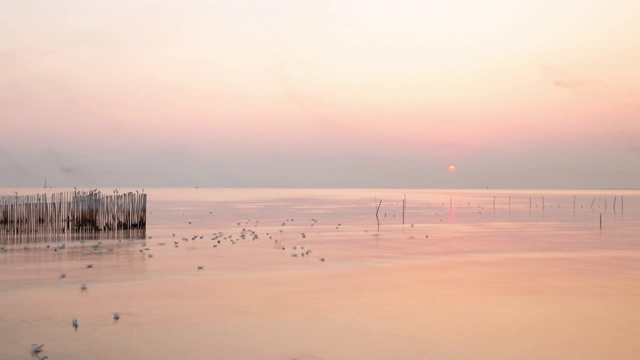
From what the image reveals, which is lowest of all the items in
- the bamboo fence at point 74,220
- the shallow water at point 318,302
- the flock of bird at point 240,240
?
the shallow water at point 318,302

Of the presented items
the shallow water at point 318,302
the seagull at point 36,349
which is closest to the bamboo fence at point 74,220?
the shallow water at point 318,302

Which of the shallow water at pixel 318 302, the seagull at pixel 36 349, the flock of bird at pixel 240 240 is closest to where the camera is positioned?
the seagull at pixel 36 349

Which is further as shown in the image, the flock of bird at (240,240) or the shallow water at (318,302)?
the flock of bird at (240,240)

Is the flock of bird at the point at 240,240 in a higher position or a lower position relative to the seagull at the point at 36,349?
higher

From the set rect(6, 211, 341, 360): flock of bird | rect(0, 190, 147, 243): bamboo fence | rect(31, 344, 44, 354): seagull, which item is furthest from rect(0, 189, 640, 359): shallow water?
rect(0, 190, 147, 243): bamboo fence

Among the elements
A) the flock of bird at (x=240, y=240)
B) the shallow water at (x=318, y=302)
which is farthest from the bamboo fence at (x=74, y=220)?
the shallow water at (x=318, y=302)

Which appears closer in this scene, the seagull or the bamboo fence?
the seagull

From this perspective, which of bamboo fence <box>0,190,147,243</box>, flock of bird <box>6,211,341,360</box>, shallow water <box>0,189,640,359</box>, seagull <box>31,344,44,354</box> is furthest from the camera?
bamboo fence <box>0,190,147,243</box>

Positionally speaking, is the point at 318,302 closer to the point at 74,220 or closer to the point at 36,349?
the point at 36,349

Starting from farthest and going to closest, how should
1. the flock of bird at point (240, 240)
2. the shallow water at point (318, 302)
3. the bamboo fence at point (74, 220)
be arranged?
the bamboo fence at point (74, 220), the flock of bird at point (240, 240), the shallow water at point (318, 302)

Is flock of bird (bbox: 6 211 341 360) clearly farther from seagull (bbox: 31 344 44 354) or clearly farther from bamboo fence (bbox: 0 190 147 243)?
seagull (bbox: 31 344 44 354)

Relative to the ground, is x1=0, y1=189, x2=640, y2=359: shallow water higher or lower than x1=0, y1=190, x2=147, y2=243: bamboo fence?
lower

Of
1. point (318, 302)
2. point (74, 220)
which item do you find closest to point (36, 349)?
point (318, 302)

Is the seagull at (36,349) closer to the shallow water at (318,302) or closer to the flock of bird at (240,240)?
the shallow water at (318,302)
